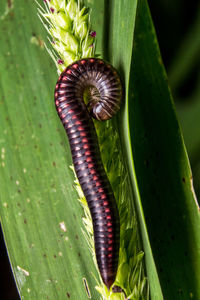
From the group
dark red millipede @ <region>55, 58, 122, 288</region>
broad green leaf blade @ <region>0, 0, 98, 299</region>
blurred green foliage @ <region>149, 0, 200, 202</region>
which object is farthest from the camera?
blurred green foliage @ <region>149, 0, 200, 202</region>

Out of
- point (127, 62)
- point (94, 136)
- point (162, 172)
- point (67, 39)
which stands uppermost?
point (67, 39)

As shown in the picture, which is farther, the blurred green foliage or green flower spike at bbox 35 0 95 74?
the blurred green foliage

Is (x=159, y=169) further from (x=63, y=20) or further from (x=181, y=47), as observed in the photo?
(x=181, y=47)

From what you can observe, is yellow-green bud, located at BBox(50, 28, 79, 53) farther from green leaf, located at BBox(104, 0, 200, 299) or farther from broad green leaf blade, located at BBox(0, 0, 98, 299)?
broad green leaf blade, located at BBox(0, 0, 98, 299)

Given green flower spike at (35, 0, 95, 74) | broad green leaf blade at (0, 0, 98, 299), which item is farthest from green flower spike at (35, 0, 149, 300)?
broad green leaf blade at (0, 0, 98, 299)

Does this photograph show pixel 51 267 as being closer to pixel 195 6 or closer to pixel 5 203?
pixel 5 203

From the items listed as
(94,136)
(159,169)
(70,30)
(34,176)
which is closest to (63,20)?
(70,30)
